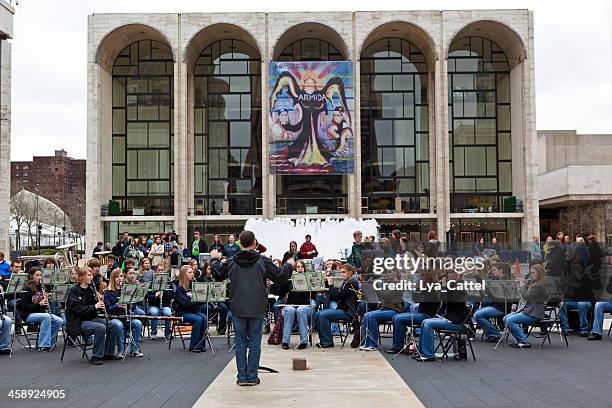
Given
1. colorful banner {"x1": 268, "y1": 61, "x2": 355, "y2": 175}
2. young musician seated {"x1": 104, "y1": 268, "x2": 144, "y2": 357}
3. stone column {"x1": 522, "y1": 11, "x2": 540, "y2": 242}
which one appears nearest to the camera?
young musician seated {"x1": 104, "y1": 268, "x2": 144, "y2": 357}

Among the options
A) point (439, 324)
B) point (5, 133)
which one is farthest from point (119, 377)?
point (5, 133)

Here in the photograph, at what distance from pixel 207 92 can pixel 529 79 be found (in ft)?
62.9

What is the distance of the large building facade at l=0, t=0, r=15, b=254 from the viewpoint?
36219 mm

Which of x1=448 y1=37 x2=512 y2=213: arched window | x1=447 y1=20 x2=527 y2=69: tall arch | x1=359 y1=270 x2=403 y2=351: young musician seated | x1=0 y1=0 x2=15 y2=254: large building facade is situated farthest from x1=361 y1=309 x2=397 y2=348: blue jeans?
x1=448 y1=37 x2=512 y2=213: arched window

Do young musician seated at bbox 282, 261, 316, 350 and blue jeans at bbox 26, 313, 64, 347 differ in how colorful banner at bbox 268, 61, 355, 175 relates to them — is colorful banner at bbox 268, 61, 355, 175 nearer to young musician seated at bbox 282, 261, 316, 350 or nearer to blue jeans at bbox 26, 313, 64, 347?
young musician seated at bbox 282, 261, 316, 350

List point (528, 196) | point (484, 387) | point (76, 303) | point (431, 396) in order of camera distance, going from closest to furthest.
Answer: point (431, 396)
point (484, 387)
point (76, 303)
point (528, 196)

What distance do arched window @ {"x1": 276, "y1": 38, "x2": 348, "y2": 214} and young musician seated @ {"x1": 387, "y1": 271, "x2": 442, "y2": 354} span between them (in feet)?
113

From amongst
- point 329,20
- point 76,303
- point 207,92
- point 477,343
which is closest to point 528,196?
point 329,20

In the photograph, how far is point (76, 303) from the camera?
1202 centimetres

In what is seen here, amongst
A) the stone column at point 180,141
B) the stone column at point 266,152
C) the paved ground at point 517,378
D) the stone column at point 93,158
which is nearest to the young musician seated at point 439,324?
the paved ground at point 517,378

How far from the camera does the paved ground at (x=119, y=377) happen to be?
888 centimetres

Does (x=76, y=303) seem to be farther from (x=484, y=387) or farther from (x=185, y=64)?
(x=185, y=64)

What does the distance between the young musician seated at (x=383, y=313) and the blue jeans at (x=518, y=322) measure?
1952mm

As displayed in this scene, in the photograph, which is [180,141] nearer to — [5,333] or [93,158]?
[93,158]
